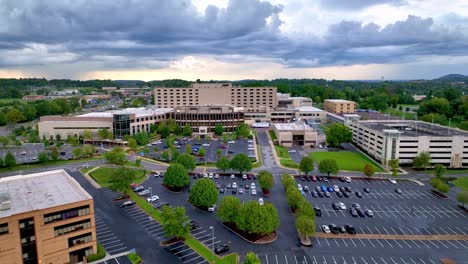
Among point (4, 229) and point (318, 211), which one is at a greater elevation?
point (4, 229)

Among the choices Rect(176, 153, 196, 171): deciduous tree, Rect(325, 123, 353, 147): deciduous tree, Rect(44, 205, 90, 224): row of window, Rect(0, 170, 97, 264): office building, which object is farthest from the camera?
Rect(325, 123, 353, 147): deciduous tree

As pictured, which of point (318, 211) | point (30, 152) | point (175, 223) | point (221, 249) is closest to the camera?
point (221, 249)

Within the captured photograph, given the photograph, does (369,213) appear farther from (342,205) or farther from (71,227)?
(71,227)

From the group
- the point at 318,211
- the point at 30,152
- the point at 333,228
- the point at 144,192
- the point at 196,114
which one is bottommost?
the point at 333,228

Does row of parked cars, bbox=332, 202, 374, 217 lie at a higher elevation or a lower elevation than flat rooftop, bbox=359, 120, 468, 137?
lower

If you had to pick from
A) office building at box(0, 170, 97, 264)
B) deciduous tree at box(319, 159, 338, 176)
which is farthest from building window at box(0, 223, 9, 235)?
deciduous tree at box(319, 159, 338, 176)

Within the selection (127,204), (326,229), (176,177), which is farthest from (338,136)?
(127,204)

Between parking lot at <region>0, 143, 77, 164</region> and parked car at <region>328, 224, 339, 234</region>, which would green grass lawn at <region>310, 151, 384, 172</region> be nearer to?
parked car at <region>328, 224, 339, 234</region>

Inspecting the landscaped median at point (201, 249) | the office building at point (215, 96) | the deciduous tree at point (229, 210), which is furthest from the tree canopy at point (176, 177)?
the office building at point (215, 96)
